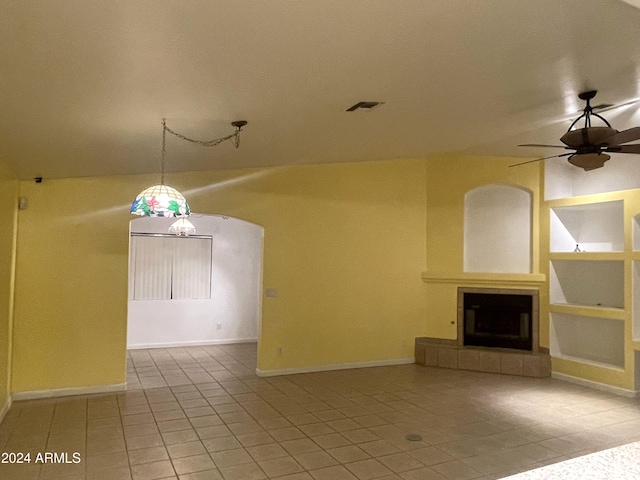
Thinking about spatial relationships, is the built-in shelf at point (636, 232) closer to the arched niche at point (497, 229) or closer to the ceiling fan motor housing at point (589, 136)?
the arched niche at point (497, 229)

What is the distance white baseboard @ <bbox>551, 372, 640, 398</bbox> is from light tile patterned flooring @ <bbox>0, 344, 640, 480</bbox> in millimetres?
138

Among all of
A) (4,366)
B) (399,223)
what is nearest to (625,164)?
(399,223)

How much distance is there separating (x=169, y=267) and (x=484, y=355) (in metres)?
5.46

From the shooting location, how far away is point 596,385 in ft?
19.5

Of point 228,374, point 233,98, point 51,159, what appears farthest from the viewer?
point 228,374

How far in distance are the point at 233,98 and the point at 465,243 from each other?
5079 millimetres

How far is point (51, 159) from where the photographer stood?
14.1 feet

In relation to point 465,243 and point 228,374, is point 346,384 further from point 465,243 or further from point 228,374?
point 465,243

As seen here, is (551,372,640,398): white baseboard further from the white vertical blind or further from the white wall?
the white vertical blind

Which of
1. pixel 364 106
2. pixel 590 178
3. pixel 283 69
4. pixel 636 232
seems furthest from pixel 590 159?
pixel 590 178

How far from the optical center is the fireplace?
681 centimetres

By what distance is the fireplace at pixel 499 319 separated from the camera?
6812 millimetres

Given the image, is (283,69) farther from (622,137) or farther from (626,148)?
(626,148)

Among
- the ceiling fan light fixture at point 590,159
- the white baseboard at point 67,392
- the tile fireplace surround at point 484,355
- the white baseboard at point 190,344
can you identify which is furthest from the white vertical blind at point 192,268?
the ceiling fan light fixture at point 590,159
